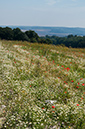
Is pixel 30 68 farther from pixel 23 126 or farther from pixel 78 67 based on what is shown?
pixel 23 126

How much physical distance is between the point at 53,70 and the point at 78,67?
3.13 m

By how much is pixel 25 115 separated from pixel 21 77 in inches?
144

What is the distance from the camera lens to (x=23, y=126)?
14.5ft

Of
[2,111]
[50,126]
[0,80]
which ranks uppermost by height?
[0,80]

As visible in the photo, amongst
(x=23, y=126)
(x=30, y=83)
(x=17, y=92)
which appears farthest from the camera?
(x=30, y=83)

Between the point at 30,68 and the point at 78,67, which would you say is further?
Answer: the point at 78,67

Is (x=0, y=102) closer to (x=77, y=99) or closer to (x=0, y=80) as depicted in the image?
(x=0, y=80)

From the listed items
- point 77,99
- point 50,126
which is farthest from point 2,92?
point 77,99

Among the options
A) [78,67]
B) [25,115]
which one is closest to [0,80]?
[25,115]

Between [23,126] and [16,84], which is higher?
[16,84]

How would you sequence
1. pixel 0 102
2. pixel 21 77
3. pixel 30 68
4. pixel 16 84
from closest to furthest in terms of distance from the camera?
pixel 0 102, pixel 16 84, pixel 21 77, pixel 30 68

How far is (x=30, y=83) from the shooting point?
24.1 ft

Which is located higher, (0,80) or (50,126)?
(0,80)

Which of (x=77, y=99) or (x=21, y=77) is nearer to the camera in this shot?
(x=77, y=99)
